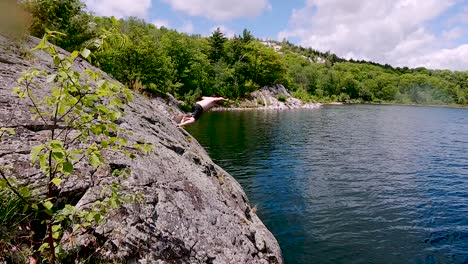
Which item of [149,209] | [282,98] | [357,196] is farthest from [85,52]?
[282,98]

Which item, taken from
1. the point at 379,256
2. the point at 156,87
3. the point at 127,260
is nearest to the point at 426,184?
the point at 379,256

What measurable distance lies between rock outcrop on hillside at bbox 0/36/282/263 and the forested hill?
2.15 metres

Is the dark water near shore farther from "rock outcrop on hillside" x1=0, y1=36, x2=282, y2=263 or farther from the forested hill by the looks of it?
the forested hill

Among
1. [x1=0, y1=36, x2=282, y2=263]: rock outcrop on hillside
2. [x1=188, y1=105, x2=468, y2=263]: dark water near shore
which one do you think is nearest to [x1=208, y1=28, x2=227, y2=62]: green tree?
[x1=188, y1=105, x2=468, y2=263]: dark water near shore

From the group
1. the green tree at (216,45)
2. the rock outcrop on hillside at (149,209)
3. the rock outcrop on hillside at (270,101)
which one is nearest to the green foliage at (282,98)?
the rock outcrop on hillside at (270,101)

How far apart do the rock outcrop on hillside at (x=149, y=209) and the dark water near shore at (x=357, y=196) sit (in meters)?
5.93

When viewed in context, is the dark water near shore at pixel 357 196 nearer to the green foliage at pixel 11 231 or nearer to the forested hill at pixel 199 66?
the green foliage at pixel 11 231

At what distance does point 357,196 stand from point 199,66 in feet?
250

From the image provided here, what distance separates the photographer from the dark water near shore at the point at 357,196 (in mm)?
13008

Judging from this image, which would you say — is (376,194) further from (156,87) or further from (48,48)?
(156,87)

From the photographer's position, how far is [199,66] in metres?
89.9

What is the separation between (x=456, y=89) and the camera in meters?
186

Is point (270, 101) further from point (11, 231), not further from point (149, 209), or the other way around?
point (11, 231)

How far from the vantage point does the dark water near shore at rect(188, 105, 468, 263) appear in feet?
42.7
